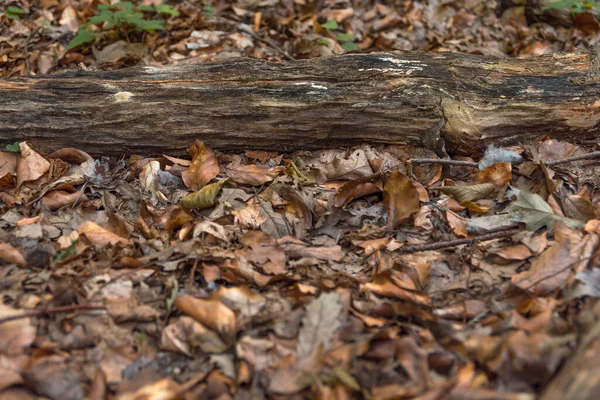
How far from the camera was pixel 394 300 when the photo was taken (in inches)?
82.9

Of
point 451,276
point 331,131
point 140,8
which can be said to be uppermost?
point 140,8

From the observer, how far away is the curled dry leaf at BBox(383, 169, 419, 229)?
102 inches

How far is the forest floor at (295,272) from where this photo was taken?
175 cm

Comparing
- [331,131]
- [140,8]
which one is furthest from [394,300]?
[140,8]

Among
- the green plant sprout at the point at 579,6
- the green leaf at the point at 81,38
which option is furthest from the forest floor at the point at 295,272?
the green plant sprout at the point at 579,6

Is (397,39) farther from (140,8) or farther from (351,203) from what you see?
(351,203)

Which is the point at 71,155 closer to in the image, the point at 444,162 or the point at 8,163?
the point at 8,163

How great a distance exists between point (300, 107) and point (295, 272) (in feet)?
3.96

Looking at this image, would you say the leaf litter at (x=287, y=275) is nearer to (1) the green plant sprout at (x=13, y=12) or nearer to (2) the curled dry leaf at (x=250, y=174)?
(2) the curled dry leaf at (x=250, y=174)

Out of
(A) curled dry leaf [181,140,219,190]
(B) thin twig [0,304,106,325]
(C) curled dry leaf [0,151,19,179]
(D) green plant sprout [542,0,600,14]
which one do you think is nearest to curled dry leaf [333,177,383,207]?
(A) curled dry leaf [181,140,219,190]

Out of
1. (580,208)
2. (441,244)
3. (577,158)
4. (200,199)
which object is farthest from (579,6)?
(200,199)

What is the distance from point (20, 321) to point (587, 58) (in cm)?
351

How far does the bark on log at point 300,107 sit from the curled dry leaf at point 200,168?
4.4 inches

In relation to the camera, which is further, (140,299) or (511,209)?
(511,209)
